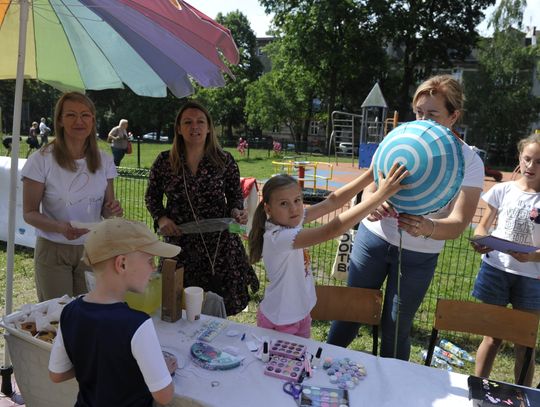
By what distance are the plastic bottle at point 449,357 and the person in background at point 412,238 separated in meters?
1.18

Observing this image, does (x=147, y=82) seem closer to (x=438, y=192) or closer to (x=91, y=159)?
(x=91, y=159)

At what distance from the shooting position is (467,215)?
214cm

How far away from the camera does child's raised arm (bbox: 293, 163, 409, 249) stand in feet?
5.90

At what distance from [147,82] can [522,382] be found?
3.11 metres

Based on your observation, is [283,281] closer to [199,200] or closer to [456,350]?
[199,200]

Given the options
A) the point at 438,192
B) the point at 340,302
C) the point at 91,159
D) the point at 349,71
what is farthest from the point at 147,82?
the point at 349,71

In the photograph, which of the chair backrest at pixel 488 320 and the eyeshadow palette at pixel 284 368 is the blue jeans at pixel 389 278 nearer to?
the chair backrest at pixel 488 320

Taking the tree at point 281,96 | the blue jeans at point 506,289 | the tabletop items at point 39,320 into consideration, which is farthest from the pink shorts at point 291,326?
the tree at point 281,96

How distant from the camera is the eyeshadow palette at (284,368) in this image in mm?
1721

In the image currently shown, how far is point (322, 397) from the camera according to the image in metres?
1.61

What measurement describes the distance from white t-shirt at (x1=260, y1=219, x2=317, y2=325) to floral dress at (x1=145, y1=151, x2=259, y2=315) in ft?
2.09

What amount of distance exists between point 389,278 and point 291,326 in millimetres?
689

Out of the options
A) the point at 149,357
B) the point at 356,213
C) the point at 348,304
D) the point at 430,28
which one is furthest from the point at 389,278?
the point at 430,28

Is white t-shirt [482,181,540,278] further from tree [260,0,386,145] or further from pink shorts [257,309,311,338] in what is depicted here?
tree [260,0,386,145]
